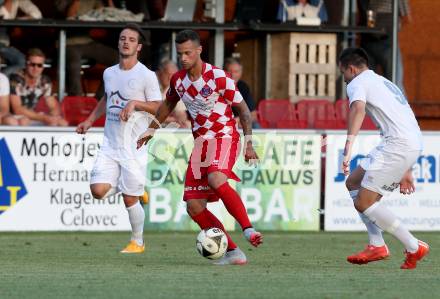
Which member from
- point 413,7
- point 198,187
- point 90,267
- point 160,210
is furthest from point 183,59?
point 413,7

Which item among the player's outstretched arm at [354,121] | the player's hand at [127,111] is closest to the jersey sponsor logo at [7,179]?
the player's hand at [127,111]

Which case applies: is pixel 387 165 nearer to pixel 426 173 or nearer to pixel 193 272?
pixel 193 272

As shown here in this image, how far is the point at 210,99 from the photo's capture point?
11.9 m

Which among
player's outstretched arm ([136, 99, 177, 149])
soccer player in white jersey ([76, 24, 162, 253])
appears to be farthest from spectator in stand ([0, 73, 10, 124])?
player's outstretched arm ([136, 99, 177, 149])

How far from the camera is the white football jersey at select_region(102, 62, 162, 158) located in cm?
1338

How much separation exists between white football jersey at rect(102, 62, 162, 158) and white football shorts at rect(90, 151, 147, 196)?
13cm

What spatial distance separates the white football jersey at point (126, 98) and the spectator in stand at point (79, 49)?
610 centimetres

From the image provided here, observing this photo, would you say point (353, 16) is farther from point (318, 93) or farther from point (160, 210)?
point (160, 210)

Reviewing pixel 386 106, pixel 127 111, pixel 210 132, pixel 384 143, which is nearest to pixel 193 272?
pixel 210 132

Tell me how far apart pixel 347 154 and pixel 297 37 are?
9.26 m

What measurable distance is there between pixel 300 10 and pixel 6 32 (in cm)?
429

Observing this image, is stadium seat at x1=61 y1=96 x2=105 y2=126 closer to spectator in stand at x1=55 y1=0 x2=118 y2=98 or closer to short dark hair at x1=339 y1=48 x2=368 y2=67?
spectator in stand at x1=55 y1=0 x2=118 y2=98

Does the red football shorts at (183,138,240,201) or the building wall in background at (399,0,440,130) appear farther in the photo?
the building wall in background at (399,0,440,130)

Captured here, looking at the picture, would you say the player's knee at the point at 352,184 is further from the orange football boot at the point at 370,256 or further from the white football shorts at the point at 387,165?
the orange football boot at the point at 370,256
